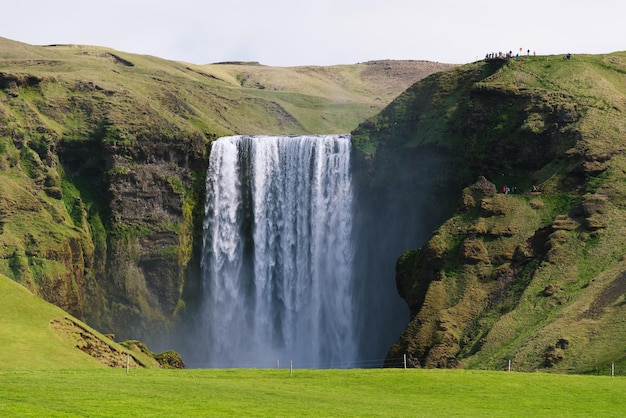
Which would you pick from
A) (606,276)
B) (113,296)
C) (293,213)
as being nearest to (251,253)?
(293,213)

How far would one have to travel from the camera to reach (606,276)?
327ft

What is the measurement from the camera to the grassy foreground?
52531mm

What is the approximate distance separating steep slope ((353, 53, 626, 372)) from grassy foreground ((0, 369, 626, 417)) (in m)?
21.1

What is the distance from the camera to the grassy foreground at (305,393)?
52.5 m

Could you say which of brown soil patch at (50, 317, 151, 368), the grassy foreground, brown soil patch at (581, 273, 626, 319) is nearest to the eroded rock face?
brown soil patch at (50, 317, 151, 368)

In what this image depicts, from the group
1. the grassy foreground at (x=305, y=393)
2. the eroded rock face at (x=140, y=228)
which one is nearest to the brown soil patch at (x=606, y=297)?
the grassy foreground at (x=305, y=393)

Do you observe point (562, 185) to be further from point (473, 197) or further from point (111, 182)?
point (111, 182)

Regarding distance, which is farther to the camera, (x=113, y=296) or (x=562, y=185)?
(x=113, y=296)

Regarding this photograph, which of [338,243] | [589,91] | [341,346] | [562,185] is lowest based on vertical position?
[341,346]

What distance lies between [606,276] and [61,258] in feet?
193

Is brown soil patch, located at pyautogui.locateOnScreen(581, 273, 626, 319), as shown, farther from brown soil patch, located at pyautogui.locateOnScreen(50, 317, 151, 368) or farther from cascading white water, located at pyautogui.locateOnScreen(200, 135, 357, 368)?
cascading white water, located at pyautogui.locateOnScreen(200, 135, 357, 368)

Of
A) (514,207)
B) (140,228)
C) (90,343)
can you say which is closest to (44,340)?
(90,343)

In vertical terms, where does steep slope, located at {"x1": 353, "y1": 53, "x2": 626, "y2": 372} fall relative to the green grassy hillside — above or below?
above

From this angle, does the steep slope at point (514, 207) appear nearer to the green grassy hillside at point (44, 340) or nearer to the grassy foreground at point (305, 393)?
the grassy foreground at point (305, 393)
